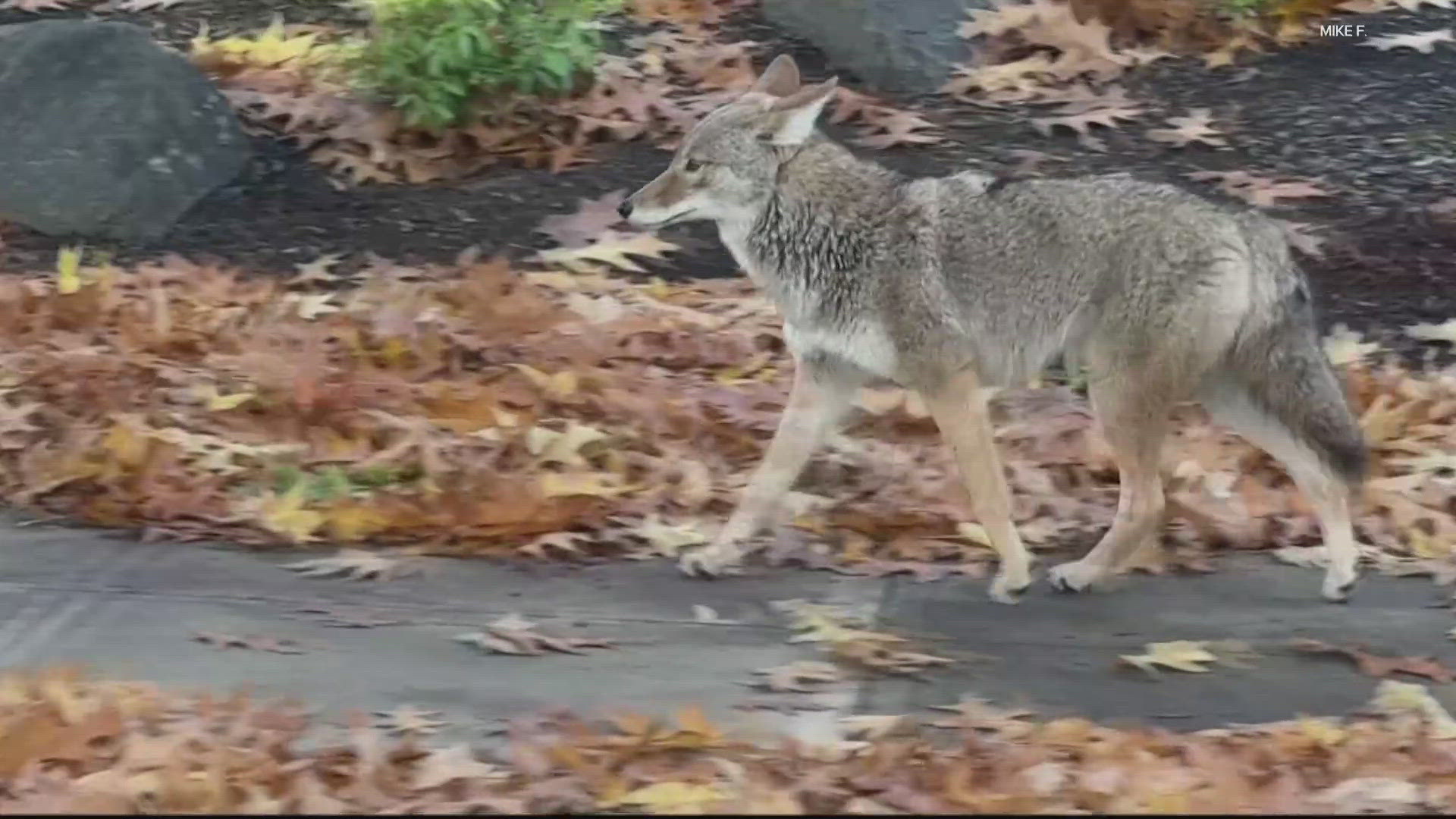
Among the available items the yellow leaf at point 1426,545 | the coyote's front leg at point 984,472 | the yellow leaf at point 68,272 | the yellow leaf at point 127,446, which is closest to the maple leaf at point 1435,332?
the yellow leaf at point 1426,545

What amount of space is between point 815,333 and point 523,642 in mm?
1478

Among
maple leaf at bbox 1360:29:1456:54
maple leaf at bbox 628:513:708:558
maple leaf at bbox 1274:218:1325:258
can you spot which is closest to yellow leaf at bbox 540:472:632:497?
maple leaf at bbox 628:513:708:558

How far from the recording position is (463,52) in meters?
10.8

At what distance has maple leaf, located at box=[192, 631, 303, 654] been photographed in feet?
18.7

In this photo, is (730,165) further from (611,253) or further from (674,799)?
(611,253)

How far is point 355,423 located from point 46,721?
9.50 feet

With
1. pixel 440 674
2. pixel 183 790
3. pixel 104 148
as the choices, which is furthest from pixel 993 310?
pixel 104 148

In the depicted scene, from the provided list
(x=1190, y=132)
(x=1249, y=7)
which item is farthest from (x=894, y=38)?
(x=1249, y=7)

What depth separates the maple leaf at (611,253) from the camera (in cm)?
1006

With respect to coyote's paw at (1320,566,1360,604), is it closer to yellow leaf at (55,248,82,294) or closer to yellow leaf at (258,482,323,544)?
yellow leaf at (258,482,323,544)

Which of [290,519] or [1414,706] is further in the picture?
[290,519]

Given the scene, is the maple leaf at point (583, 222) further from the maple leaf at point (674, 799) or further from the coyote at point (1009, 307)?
the maple leaf at point (674, 799)

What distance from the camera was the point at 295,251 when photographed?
10.5 meters

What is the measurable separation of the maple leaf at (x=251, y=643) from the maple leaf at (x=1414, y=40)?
851 cm
